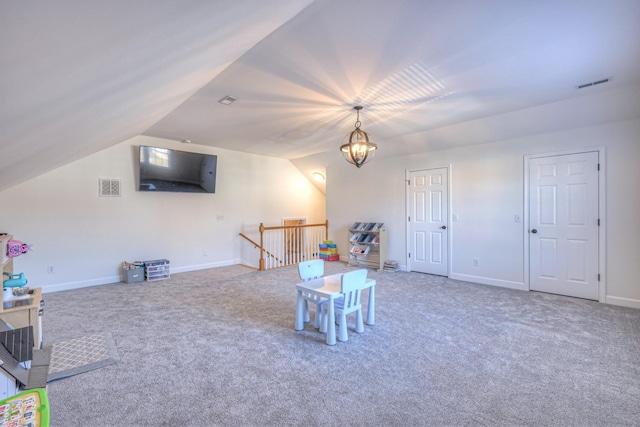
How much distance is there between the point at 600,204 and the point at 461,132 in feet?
6.96

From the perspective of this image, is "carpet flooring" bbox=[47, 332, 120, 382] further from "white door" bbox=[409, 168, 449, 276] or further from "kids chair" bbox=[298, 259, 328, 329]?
"white door" bbox=[409, 168, 449, 276]

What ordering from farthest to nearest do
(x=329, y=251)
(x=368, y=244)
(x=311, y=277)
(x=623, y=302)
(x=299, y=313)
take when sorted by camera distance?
1. (x=329, y=251)
2. (x=368, y=244)
3. (x=623, y=302)
4. (x=311, y=277)
5. (x=299, y=313)

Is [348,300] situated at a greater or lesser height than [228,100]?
lesser

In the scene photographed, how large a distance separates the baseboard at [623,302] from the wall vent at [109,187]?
7.80m

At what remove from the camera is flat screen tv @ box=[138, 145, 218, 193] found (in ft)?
17.8

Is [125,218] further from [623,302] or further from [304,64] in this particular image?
[623,302]

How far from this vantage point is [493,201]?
504 cm

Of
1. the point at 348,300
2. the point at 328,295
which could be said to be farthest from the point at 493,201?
the point at 328,295

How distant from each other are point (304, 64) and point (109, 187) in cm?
447

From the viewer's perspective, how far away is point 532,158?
4.62m

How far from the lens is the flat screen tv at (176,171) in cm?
542

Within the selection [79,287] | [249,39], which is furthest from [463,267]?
[79,287]

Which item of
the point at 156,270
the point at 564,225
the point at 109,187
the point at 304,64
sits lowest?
the point at 156,270

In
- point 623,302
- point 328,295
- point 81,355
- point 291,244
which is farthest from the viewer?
point 291,244
